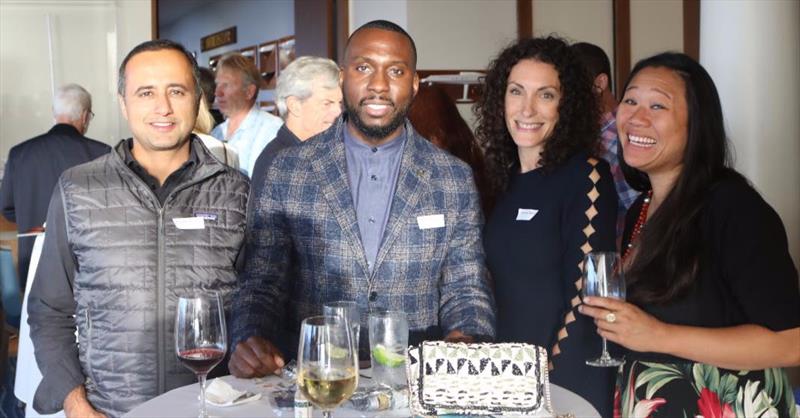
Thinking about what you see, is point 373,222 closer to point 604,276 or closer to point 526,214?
point 526,214

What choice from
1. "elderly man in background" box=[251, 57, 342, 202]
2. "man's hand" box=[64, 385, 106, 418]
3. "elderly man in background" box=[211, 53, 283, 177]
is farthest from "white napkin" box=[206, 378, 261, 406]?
"elderly man in background" box=[211, 53, 283, 177]

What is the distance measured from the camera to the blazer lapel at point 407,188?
2525 millimetres

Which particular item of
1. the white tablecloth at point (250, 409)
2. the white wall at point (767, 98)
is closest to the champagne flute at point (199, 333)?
the white tablecloth at point (250, 409)

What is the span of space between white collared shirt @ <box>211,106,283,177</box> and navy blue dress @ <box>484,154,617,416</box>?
8.80 ft

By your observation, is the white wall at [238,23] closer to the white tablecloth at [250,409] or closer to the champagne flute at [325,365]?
the white tablecloth at [250,409]

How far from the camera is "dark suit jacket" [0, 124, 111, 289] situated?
19.0 ft

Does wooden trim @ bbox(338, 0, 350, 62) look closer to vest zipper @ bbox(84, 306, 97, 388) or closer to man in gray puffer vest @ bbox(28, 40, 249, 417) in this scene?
man in gray puffer vest @ bbox(28, 40, 249, 417)

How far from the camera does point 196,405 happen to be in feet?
6.33

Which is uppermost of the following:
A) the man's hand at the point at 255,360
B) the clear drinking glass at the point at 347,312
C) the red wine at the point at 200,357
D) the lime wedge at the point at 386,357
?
the clear drinking glass at the point at 347,312

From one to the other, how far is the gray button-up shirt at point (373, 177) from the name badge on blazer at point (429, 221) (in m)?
0.10

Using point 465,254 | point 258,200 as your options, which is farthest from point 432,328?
point 258,200

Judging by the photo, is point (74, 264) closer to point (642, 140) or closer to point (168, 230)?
point (168, 230)

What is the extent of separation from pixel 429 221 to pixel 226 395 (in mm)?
846

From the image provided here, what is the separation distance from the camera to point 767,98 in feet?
15.9
